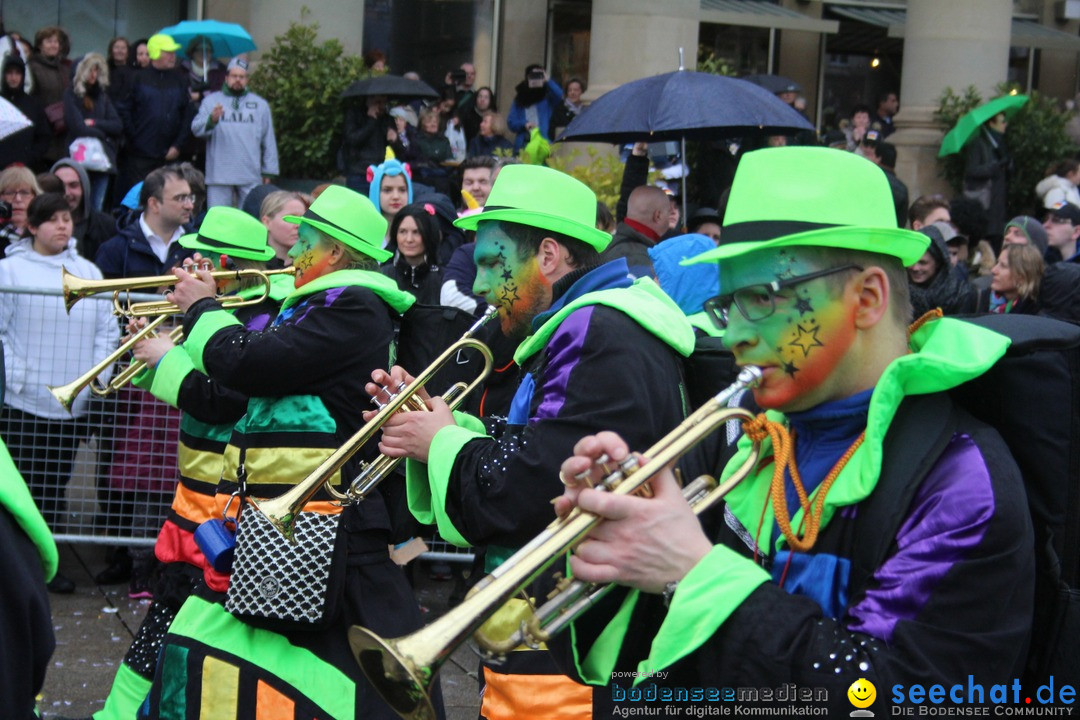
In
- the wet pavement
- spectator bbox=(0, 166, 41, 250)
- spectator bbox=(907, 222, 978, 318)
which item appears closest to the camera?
the wet pavement

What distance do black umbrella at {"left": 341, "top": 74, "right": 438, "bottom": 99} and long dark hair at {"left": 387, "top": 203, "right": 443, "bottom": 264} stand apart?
13.4 feet

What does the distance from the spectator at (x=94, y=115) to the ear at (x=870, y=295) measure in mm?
9424

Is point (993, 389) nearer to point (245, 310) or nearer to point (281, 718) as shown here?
point (281, 718)

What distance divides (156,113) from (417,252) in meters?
4.39

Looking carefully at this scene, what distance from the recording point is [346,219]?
4973 millimetres

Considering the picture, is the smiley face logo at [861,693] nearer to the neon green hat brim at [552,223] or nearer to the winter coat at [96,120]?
the neon green hat brim at [552,223]

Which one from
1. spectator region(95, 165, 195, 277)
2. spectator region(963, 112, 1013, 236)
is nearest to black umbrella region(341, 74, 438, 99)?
spectator region(95, 165, 195, 277)

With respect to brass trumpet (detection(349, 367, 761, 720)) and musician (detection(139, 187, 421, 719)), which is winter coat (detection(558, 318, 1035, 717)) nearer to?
brass trumpet (detection(349, 367, 761, 720))

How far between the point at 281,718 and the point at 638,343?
6.10 feet

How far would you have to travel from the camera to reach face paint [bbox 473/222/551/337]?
13.1 ft

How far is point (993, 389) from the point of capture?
8.00 ft

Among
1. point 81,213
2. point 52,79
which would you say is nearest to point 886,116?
point 52,79

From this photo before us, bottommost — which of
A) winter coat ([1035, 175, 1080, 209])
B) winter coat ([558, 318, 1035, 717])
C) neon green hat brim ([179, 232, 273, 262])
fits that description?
winter coat ([558, 318, 1035, 717])

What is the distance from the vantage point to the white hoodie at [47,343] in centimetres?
733
